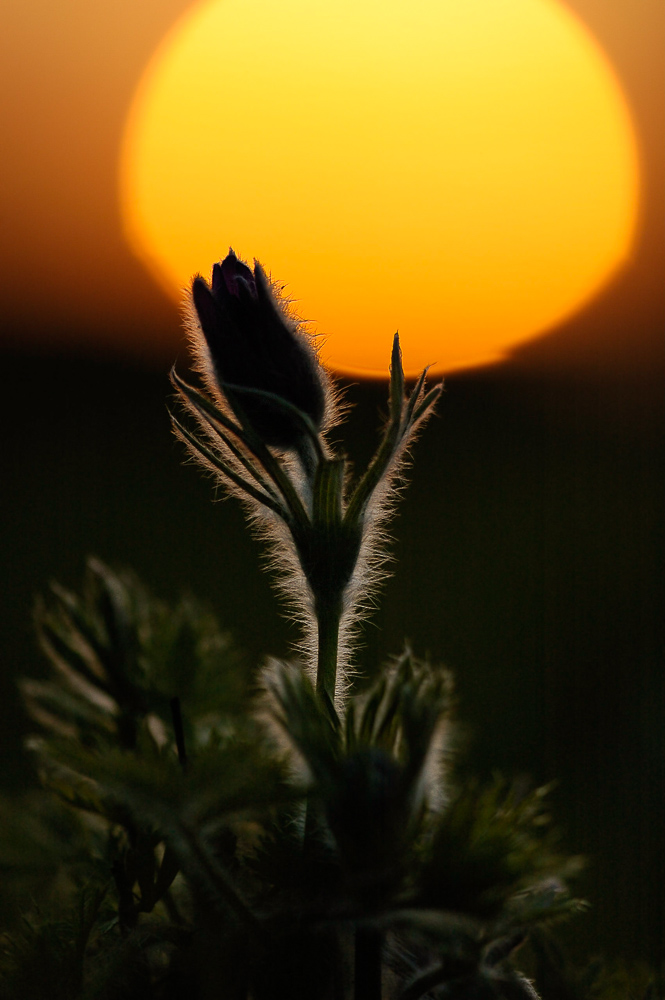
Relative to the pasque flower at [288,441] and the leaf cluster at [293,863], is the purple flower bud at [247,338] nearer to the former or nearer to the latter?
the pasque flower at [288,441]

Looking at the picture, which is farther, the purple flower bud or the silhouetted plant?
the purple flower bud

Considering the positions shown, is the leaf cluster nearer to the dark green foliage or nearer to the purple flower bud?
the dark green foliage

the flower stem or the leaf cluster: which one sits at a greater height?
the flower stem

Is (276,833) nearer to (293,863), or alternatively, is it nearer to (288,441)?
(293,863)

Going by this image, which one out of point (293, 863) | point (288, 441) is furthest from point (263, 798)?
point (288, 441)

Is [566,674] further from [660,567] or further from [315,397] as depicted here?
[315,397]

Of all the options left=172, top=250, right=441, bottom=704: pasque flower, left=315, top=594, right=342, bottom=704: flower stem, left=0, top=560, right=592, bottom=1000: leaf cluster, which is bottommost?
left=0, top=560, right=592, bottom=1000: leaf cluster

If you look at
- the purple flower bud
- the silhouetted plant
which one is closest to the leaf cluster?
the silhouetted plant
